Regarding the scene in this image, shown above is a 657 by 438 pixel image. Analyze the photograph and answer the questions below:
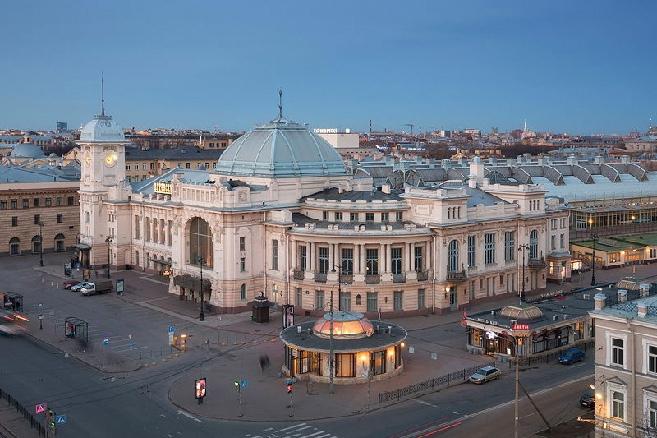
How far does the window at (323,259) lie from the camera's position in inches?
3147

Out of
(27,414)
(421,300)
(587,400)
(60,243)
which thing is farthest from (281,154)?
(60,243)

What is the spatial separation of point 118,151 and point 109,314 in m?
38.6

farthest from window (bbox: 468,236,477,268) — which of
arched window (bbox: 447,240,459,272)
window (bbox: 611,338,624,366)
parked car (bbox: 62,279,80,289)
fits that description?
parked car (bbox: 62,279,80,289)

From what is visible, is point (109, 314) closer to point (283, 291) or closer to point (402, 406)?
point (283, 291)

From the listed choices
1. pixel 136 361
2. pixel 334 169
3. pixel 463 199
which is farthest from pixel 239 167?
pixel 136 361

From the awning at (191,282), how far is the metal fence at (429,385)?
111ft

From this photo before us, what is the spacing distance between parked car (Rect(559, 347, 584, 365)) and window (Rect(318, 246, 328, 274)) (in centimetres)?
2617

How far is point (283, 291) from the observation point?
82.6 m

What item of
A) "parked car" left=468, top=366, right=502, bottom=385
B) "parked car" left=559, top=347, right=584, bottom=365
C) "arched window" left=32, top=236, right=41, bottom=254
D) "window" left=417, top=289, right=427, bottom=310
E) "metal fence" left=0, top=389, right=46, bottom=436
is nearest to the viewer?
"metal fence" left=0, top=389, right=46, bottom=436

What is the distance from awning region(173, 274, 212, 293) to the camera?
84062 mm

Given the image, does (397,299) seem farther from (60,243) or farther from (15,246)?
(15,246)

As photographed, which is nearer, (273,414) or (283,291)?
(273,414)

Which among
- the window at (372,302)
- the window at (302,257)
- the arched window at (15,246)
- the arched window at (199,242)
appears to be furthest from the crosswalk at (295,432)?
the arched window at (15,246)

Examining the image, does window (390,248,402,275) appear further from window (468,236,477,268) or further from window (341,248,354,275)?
window (468,236,477,268)
